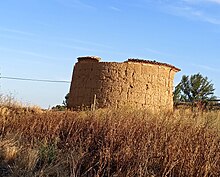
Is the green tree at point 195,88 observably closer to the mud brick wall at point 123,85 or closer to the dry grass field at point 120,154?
the mud brick wall at point 123,85

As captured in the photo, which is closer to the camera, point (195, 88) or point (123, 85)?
point (123, 85)

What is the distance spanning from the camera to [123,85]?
22656 millimetres

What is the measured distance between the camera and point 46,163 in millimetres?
8484

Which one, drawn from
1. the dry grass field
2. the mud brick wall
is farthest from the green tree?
the dry grass field

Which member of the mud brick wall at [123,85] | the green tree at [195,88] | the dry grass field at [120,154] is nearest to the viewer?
the dry grass field at [120,154]

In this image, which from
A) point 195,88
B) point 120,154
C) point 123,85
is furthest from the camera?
point 195,88

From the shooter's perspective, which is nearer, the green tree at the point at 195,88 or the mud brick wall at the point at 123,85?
the mud brick wall at the point at 123,85

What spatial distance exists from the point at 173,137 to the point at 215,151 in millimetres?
1132

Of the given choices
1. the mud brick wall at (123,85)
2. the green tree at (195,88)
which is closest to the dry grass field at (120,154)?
the mud brick wall at (123,85)

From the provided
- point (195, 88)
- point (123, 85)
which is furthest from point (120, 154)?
point (195, 88)

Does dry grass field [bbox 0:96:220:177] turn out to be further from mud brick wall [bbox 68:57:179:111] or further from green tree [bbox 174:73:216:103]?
green tree [bbox 174:73:216:103]

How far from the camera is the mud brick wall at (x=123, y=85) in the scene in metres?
22.7

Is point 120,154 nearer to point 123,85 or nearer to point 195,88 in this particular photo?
point 123,85

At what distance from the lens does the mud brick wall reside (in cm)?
2266
